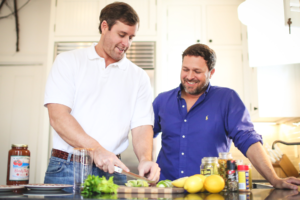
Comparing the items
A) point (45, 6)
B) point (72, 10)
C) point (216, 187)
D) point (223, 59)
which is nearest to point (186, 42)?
point (223, 59)

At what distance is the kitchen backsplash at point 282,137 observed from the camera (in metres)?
3.15

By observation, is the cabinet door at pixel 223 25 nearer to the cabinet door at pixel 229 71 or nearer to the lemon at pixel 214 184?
the cabinet door at pixel 229 71

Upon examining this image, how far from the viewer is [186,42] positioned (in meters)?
3.44

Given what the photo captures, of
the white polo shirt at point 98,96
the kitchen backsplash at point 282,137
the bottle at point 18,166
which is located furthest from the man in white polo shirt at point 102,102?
the kitchen backsplash at point 282,137

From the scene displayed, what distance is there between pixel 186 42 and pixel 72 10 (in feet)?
4.25

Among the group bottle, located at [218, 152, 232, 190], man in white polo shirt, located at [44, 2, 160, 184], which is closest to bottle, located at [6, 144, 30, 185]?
man in white polo shirt, located at [44, 2, 160, 184]

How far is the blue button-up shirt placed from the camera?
172 cm

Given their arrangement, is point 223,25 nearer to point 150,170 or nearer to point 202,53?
point 202,53

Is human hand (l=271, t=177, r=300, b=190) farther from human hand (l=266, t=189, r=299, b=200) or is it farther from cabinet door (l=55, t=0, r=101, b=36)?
cabinet door (l=55, t=0, r=101, b=36)

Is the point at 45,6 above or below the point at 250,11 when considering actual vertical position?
above

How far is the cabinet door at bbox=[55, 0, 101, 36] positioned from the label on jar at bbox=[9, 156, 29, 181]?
1989 mm

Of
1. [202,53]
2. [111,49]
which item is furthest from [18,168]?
[202,53]

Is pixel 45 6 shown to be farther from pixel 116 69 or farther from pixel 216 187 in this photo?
pixel 216 187

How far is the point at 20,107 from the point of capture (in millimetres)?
3801
